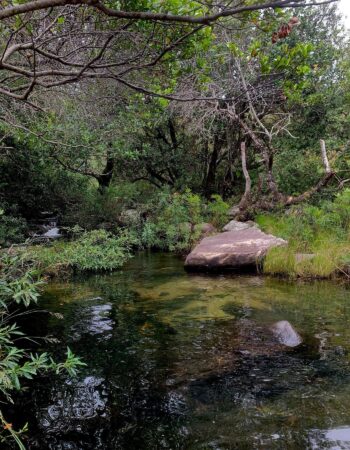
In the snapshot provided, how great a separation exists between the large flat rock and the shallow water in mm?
2123

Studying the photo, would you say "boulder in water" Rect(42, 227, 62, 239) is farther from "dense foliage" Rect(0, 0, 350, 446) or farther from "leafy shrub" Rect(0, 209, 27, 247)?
"leafy shrub" Rect(0, 209, 27, 247)

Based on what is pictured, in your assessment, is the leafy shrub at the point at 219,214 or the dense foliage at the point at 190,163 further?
the leafy shrub at the point at 219,214

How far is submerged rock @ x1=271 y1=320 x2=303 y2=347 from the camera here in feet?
19.0

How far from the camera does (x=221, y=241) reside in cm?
1176

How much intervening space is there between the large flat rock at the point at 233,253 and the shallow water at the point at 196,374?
6.97 feet

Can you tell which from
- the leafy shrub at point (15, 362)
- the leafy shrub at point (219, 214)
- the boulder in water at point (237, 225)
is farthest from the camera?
the leafy shrub at point (219, 214)

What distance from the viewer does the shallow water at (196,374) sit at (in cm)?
372

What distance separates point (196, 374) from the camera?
16.0ft

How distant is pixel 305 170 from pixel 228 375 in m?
11.0

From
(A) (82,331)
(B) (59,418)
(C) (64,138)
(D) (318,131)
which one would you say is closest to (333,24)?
(D) (318,131)

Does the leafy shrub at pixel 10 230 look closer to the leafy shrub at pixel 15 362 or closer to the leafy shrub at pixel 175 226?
the leafy shrub at pixel 175 226

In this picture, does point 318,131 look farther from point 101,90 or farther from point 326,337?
point 326,337

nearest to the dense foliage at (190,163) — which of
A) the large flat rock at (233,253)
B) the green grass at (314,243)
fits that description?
the green grass at (314,243)

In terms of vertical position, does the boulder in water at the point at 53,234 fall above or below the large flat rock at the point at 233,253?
above
